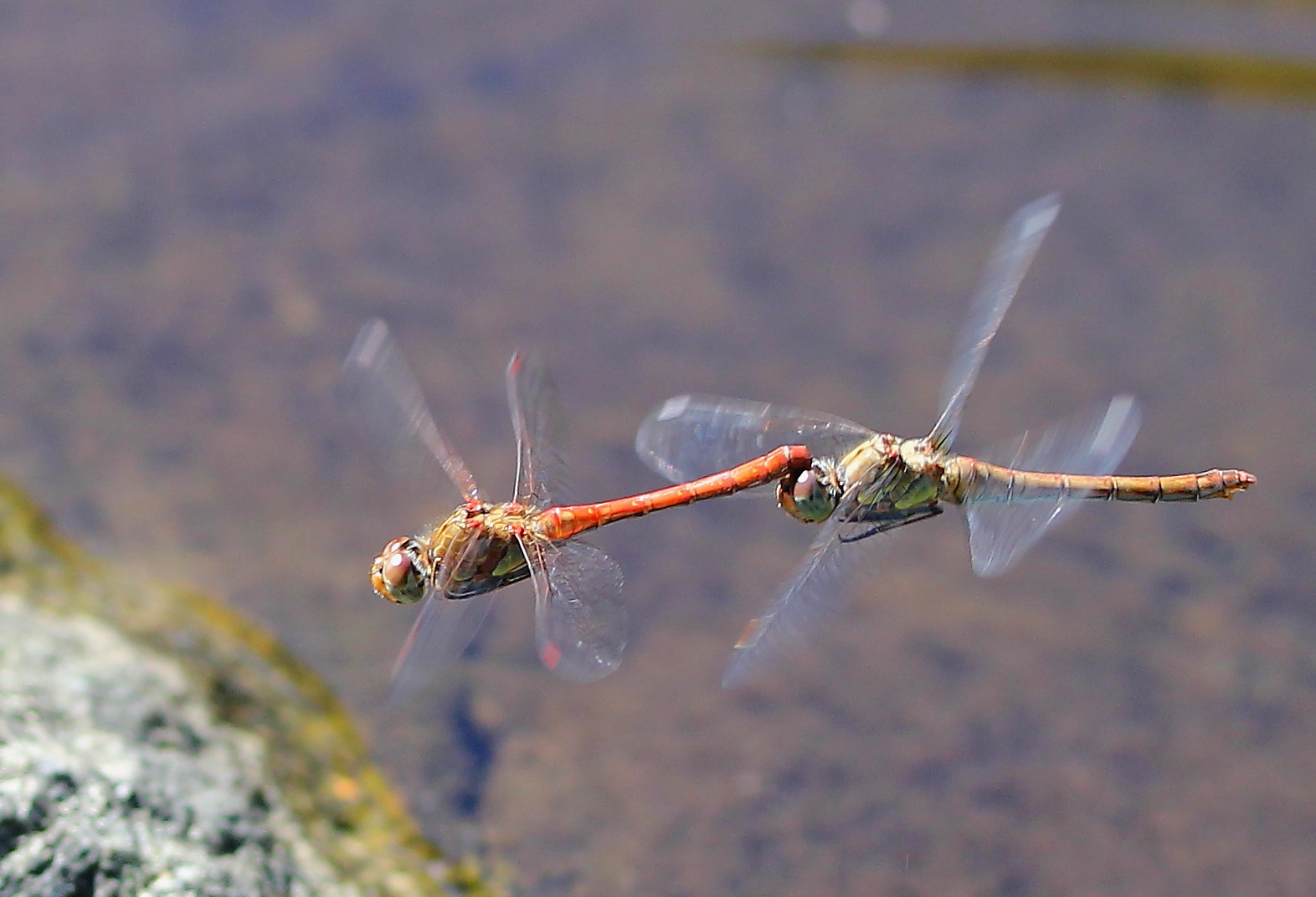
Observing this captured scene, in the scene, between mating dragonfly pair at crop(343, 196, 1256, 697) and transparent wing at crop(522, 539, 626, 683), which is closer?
transparent wing at crop(522, 539, 626, 683)

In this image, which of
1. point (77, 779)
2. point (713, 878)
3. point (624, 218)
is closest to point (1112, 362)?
point (624, 218)

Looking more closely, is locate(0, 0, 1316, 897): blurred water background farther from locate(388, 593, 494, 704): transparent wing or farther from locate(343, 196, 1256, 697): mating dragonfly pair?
locate(388, 593, 494, 704): transparent wing

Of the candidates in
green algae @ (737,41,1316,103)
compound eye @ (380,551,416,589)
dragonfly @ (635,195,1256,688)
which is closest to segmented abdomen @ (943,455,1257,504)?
dragonfly @ (635,195,1256,688)

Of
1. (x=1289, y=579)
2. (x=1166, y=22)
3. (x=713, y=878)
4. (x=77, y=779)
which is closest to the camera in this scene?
(x=77, y=779)

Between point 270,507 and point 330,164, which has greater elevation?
point 330,164

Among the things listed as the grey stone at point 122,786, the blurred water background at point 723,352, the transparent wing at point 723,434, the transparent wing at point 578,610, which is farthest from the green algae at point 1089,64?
the grey stone at point 122,786

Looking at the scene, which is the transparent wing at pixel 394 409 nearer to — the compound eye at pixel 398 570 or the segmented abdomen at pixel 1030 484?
the compound eye at pixel 398 570

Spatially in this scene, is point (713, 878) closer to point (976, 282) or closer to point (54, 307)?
point (976, 282)
